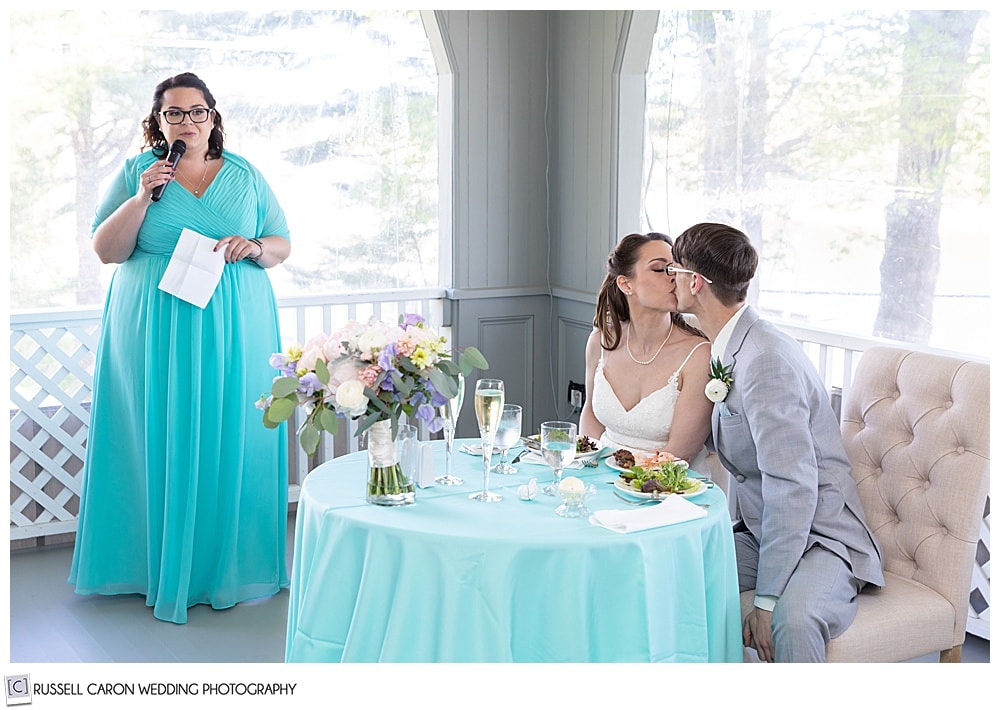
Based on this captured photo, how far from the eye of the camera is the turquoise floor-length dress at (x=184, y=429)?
3.34 metres

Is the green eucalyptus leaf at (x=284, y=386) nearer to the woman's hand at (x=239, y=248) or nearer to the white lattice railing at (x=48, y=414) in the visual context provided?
the woman's hand at (x=239, y=248)

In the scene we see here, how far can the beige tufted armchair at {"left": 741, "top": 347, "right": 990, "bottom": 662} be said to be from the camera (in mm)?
2303

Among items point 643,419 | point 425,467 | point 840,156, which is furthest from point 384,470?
point 840,156

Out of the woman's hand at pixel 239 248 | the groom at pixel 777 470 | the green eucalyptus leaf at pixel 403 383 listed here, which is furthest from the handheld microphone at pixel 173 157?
the groom at pixel 777 470

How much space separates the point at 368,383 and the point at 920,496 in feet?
4.20

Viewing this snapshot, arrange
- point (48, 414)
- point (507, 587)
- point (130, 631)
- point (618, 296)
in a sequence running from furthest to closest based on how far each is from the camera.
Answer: point (48, 414) → point (130, 631) → point (618, 296) → point (507, 587)

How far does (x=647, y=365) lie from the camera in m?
2.96

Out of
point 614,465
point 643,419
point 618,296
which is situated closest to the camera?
point 614,465

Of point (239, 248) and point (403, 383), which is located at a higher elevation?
point (239, 248)

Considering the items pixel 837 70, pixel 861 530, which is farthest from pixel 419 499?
pixel 837 70

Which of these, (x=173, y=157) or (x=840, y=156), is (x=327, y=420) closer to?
(x=173, y=157)

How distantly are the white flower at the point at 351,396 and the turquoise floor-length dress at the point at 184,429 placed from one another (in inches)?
55.1

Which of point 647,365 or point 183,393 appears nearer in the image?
point 647,365
